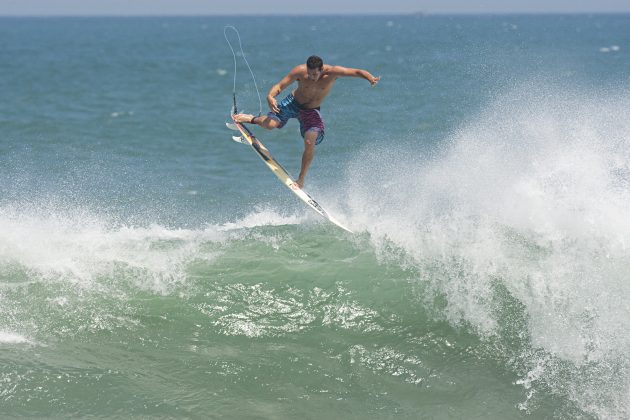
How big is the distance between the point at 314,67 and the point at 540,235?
3.43m

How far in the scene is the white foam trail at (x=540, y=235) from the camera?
22.7 feet

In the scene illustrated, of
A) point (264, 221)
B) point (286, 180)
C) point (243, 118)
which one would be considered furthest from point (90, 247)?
point (264, 221)

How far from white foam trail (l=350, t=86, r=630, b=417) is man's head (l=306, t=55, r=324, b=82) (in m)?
2.15

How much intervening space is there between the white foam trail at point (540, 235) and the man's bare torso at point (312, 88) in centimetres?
181

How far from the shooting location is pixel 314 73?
9.12m

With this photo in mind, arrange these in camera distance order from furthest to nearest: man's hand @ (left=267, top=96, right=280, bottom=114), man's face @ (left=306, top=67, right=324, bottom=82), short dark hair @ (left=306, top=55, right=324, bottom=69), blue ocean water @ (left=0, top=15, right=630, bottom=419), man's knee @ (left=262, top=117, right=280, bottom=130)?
man's knee @ (left=262, top=117, right=280, bottom=130) < man's hand @ (left=267, top=96, right=280, bottom=114) < man's face @ (left=306, top=67, right=324, bottom=82) < short dark hair @ (left=306, top=55, right=324, bottom=69) < blue ocean water @ (left=0, top=15, right=630, bottom=419)

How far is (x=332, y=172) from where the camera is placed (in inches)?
Result: 613

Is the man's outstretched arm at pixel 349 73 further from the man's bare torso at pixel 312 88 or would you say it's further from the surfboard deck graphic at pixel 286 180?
the surfboard deck graphic at pixel 286 180

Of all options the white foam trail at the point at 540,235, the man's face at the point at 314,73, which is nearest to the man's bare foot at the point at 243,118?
the man's face at the point at 314,73

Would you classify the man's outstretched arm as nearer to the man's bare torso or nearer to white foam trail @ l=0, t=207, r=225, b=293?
the man's bare torso

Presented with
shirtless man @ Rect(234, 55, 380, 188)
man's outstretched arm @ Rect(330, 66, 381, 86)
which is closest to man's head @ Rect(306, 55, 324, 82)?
shirtless man @ Rect(234, 55, 380, 188)

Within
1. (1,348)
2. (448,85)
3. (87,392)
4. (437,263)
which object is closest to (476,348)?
(437,263)

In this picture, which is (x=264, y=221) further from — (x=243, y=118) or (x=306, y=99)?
(x=306, y=99)

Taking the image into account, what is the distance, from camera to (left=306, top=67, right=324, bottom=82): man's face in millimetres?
9078
